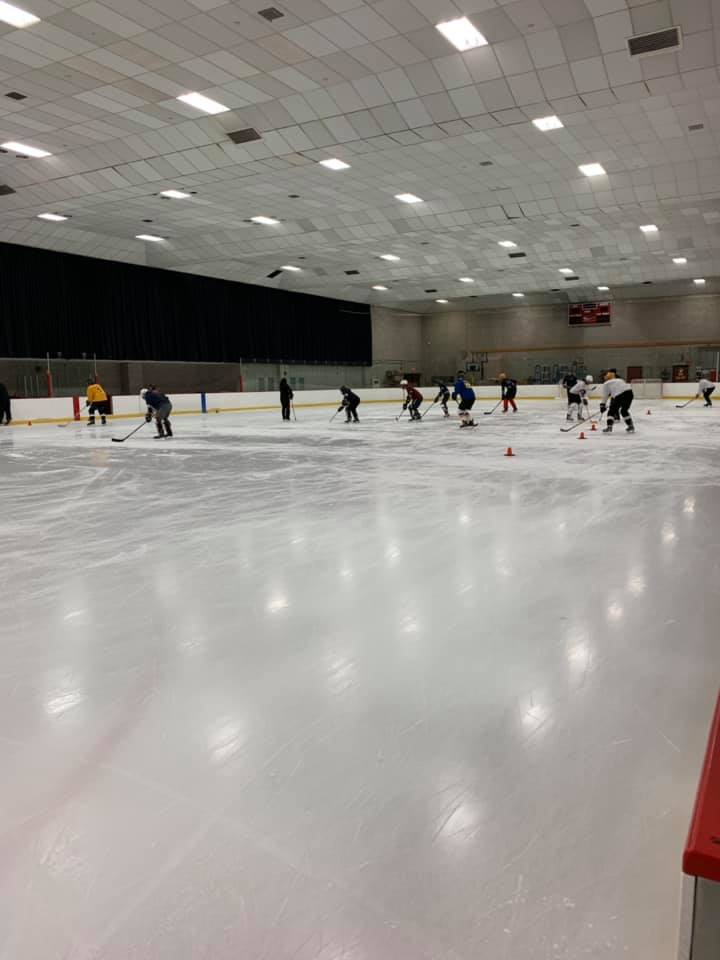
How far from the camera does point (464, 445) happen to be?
10.9m

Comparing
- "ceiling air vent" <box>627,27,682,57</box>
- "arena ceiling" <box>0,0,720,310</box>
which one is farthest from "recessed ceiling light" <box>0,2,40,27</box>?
"ceiling air vent" <box>627,27,682,57</box>

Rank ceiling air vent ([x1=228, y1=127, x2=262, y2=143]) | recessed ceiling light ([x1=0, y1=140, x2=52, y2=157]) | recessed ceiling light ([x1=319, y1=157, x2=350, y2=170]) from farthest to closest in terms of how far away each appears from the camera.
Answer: recessed ceiling light ([x1=319, y1=157, x2=350, y2=170]) < recessed ceiling light ([x1=0, y1=140, x2=52, y2=157]) < ceiling air vent ([x1=228, y1=127, x2=262, y2=143])

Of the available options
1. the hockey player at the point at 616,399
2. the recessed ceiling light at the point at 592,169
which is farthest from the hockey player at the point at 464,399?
the recessed ceiling light at the point at 592,169

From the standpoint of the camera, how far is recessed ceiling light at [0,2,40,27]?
816cm

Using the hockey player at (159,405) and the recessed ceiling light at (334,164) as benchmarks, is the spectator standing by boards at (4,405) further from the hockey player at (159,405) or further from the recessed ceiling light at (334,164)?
the recessed ceiling light at (334,164)

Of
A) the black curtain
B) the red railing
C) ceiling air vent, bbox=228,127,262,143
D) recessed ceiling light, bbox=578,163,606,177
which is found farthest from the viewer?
the black curtain

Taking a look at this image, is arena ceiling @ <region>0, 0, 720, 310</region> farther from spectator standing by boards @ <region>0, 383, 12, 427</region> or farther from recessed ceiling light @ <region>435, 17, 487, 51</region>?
spectator standing by boards @ <region>0, 383, 12, 427</region>

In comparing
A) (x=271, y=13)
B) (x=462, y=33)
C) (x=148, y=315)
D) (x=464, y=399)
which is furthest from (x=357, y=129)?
(x=148, y=315)

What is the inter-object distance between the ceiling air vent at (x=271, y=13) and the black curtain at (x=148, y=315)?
1380cm

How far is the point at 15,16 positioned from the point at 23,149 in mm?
5381

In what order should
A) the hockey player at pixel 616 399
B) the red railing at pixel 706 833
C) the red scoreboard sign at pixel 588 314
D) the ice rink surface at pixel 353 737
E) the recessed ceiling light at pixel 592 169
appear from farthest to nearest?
the red scoreboard sign at pixel 588 314 → the recessed ceiling light at pixel 592 169 → the hockey player at pixel 616 399 → the ice rink surface at pixel 353 737 → the red railing at pixel 706 833

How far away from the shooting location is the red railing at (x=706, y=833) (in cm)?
84

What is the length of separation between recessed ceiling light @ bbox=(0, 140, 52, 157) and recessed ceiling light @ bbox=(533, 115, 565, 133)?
8.97 meters

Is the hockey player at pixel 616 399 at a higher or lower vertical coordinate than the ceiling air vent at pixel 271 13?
lower
